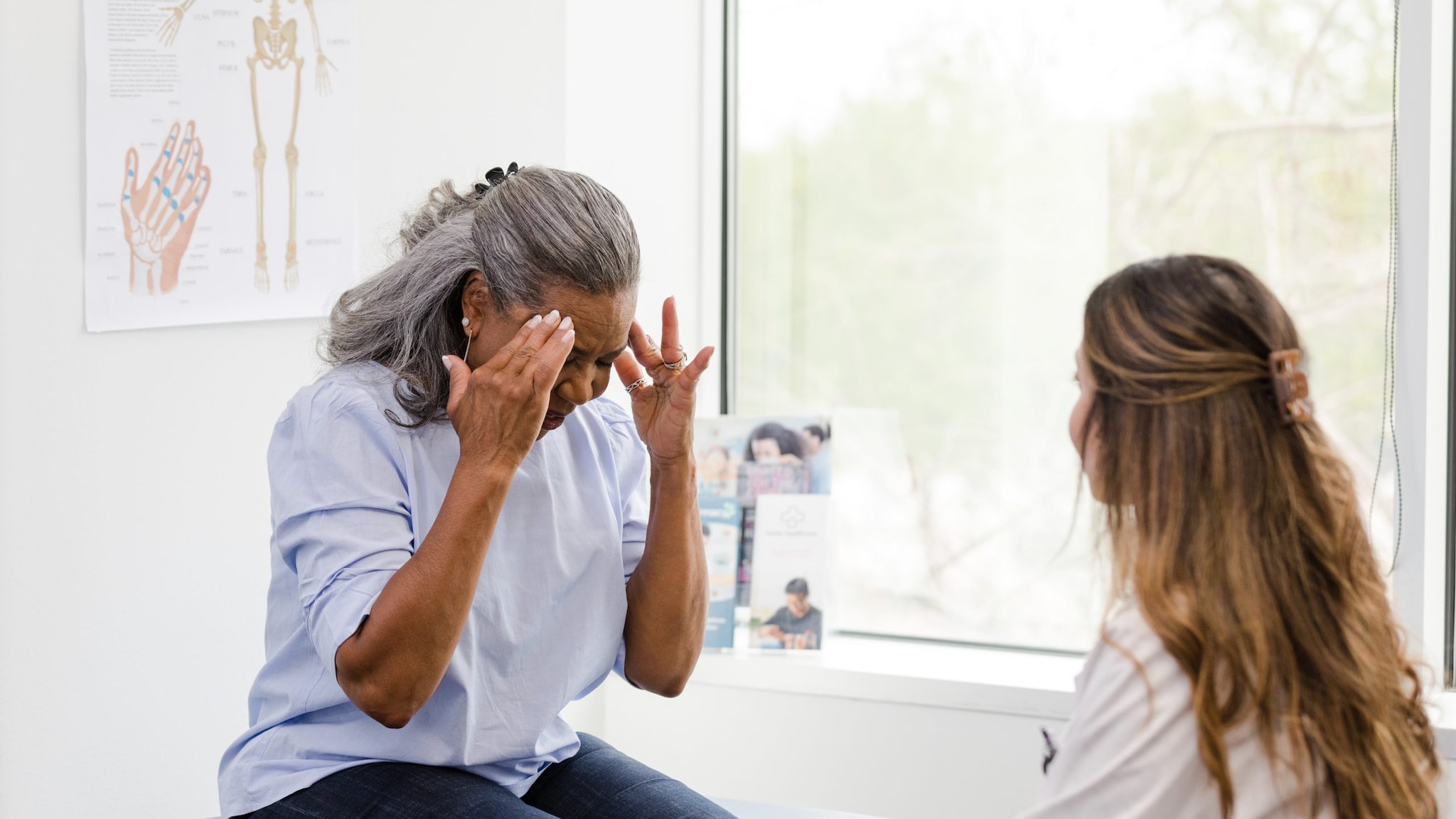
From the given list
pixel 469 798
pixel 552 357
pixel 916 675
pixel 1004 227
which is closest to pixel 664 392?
pixel 552 357

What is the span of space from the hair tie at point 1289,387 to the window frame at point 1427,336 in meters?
1.48

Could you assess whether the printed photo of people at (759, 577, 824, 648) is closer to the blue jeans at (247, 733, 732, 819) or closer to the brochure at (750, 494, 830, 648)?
the brochure at (750, 494, 830, 648)

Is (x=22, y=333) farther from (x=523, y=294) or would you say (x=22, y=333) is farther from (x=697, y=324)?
(x=697, y=324)

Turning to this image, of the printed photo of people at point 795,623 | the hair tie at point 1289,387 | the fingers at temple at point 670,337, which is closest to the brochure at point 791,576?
the printed photo of people at point 795,623

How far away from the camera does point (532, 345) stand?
1.48 m

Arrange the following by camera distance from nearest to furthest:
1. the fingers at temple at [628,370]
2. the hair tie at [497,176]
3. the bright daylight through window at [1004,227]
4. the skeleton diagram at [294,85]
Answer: the hair tie at [497,176]
the fingers at temple at [628,370]
the skeleton diagram at [294,85]
the bright daylight through window at [1004,227]

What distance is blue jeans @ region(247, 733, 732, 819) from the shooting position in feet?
4.71

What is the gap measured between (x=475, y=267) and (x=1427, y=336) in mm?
1830

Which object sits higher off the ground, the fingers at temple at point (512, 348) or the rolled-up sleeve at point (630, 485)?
the fingers at temple at point (512, 348)

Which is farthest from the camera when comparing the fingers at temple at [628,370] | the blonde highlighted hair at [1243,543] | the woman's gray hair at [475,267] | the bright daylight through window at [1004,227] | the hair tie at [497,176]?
the bright daylight through window at [1004,227]

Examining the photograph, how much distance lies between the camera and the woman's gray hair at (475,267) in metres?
1.52

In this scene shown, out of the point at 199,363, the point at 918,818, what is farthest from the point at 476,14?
the point at 918,818

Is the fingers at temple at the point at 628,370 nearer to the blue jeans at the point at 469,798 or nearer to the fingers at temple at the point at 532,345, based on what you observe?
the fingers at temple at the point at 532,345

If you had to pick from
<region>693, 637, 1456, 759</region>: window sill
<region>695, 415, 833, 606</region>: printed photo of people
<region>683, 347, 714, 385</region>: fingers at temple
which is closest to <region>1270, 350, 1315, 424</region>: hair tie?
<region>683, 347, 714, 385</region>: fingers at temple
